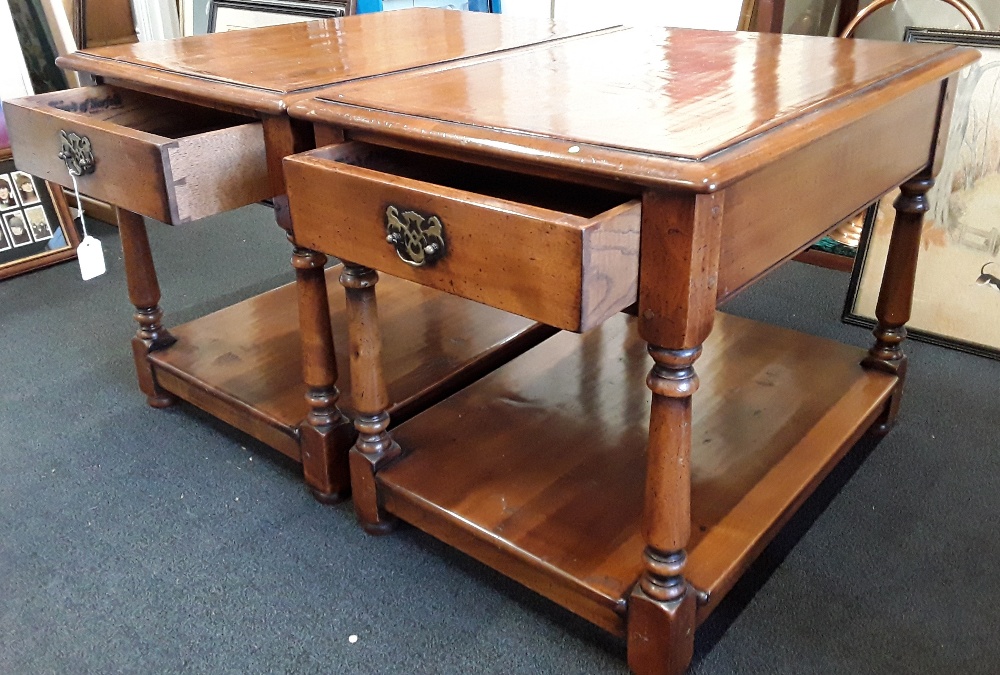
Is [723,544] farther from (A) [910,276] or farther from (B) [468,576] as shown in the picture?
(A) [910,276]

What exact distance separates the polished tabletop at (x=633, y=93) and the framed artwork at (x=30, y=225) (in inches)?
55.7

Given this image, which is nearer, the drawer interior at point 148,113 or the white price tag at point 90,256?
the white price tag at point 90,256

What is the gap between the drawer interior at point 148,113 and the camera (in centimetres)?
132

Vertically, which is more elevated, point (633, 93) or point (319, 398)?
point (633, 93)

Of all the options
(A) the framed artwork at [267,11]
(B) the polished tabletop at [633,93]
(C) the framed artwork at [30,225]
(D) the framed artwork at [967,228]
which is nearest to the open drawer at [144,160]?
(B) the polished tabletop at [633,93]

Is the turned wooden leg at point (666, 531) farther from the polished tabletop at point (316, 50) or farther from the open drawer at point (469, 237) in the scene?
the polished tabletop at point (316, 50)

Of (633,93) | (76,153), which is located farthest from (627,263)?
(76,153)

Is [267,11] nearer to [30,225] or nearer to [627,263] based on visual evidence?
[30,225]

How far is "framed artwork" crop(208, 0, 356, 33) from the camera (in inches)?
75.9

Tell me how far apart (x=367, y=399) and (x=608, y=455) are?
0.33 metres

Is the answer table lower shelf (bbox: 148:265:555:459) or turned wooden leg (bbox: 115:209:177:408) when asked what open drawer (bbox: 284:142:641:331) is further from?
turned wooden leg (bbox: 115:209:177:408)

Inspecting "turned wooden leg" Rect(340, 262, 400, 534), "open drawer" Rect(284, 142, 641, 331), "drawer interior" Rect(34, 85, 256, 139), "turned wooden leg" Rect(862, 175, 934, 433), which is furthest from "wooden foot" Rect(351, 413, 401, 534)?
"turned wooden leg" Rect(862, 175, 934, 433)

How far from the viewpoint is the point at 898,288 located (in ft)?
4.41

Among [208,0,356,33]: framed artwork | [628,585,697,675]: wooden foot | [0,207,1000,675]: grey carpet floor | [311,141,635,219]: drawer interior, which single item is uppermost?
[208,0,356,33]: framed artwork
